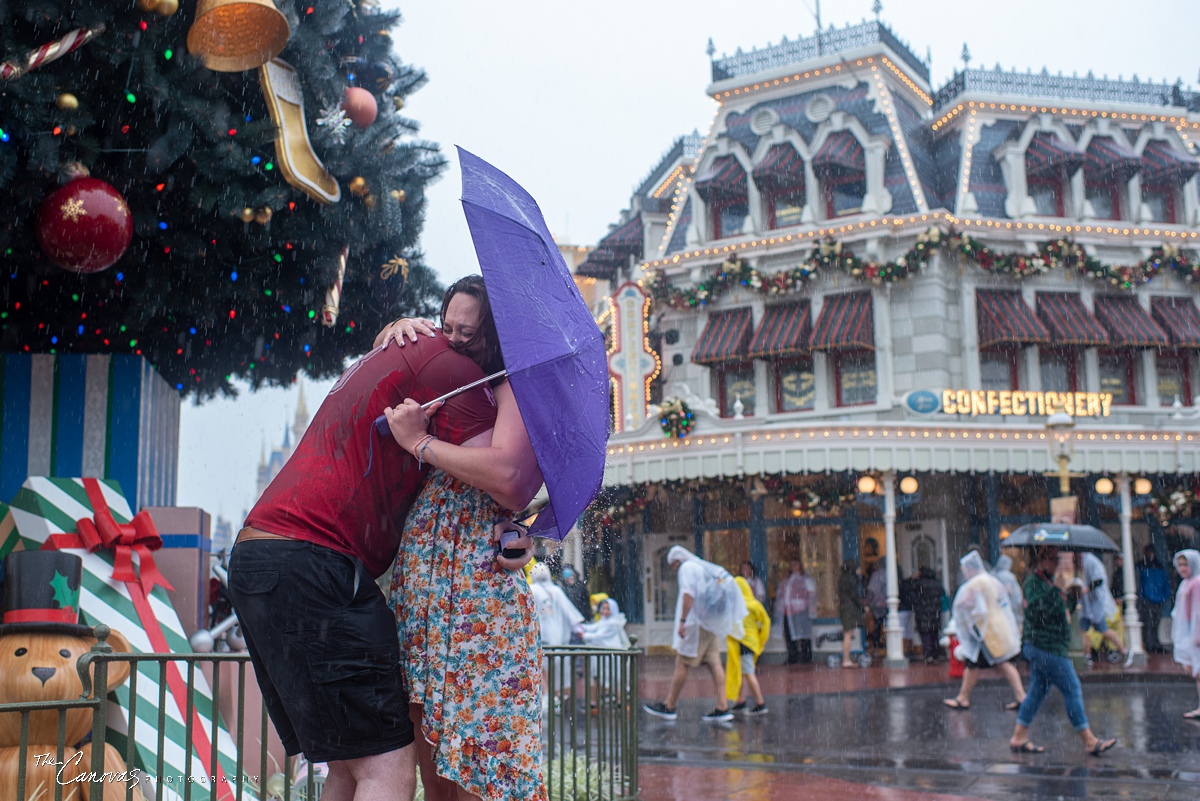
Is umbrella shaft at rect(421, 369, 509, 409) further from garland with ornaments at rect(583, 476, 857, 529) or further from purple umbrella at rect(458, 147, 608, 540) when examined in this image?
garland with ornaments at rect(583, 476, 857, 529)

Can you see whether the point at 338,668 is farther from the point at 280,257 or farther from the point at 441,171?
the point at 441,171

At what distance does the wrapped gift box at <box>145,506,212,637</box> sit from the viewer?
6375 millimetres

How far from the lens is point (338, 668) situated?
259cm

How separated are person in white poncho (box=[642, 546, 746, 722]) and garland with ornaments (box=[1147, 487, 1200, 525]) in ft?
41.5

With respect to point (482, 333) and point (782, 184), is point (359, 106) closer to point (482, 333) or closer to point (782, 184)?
point (482, 333)

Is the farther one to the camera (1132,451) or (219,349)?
(1132,451)

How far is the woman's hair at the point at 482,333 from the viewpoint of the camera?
118 inches

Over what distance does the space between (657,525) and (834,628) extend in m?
4.31

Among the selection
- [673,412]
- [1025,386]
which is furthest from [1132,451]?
[673,412]

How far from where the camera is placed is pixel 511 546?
2822 millimetres

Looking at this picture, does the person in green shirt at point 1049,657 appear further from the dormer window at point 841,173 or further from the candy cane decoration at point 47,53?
the dormer window at point 841,173

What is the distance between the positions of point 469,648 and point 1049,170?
22718 millimetres

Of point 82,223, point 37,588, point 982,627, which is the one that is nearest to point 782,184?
point 982,627

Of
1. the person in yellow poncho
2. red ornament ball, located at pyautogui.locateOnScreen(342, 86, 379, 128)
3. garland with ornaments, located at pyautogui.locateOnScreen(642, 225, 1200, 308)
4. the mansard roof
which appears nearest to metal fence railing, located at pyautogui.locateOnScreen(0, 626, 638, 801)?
red ornament ball, located at pyautogui.locateOnScreen(342, 86, 379, 128)
